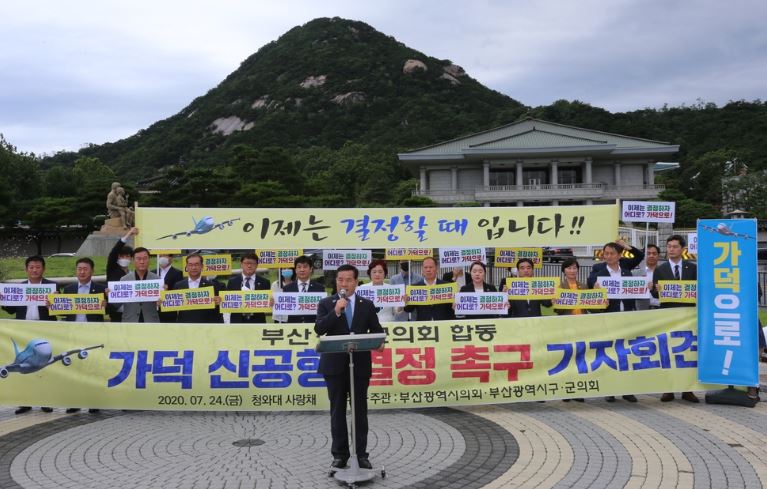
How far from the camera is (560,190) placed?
5497 centimetres

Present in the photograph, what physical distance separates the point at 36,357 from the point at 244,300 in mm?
2536

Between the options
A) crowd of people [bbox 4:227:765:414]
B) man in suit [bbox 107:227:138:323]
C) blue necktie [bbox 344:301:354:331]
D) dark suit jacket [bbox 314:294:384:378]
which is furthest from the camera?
man in suit [bbox 107:227:138:323]

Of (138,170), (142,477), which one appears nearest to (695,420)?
(142,477)

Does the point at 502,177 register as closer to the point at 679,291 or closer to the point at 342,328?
the point at 679,291

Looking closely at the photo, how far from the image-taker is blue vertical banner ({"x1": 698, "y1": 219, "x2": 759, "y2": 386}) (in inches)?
276

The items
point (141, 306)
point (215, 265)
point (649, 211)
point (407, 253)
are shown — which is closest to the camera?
point (141, 306)

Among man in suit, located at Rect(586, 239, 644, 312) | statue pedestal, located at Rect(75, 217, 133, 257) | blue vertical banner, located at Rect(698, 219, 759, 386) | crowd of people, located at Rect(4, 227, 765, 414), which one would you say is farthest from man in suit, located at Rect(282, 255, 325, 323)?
statue pedestal, located at Rect(75, 217, 133, 257)

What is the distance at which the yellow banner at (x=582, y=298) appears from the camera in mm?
7578

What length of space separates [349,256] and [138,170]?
92.5m

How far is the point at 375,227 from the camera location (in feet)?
28.3

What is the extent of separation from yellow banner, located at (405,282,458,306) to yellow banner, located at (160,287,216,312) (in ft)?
8.72

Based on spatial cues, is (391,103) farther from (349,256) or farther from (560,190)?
(349,256)

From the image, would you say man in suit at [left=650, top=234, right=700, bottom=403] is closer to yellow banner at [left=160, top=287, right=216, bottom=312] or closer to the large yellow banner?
the large yellow banner

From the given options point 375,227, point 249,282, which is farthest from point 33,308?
point 375,227
